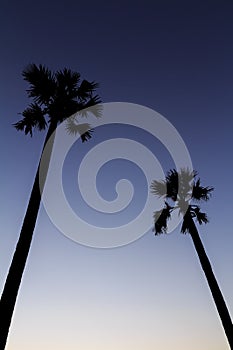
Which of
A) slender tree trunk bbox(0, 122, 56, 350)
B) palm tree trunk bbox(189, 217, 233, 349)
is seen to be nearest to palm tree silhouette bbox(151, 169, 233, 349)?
palm tree trunk bbox(189, 217, 233, 349)

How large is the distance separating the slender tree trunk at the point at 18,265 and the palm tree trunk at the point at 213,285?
885 centimetres

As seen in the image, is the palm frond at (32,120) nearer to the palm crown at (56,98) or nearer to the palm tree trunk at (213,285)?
the palm crown at (56,98)

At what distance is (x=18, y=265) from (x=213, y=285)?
9560 millimetres

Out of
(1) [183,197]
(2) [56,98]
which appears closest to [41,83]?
(2) [56,98]

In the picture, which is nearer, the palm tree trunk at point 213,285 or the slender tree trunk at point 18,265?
the slender tree trunk at point 18,265

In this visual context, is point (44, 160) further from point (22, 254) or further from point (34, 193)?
point (22, 254)

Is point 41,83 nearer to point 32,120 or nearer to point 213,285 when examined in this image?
point 32,120

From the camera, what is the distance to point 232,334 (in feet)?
46.9

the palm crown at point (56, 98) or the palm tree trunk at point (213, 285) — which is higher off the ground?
the palm crown at point (56, 98)

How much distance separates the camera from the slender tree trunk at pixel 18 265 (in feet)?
29.6

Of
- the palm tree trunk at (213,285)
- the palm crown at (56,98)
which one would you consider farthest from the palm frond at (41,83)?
the palm tree trunk at (213,285)

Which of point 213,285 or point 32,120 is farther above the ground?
point 32,120

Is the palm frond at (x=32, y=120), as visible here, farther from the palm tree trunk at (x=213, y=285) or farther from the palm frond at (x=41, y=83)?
the palm tree trunk at (x=213, y=285)

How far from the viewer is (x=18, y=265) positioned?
1010cm
